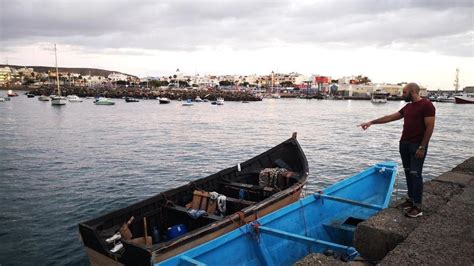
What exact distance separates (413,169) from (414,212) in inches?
31.3

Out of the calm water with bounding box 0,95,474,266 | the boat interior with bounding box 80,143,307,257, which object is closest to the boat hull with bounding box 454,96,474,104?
the calm water with bounding box 0,95,474,266

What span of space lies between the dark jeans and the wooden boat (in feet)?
11.0

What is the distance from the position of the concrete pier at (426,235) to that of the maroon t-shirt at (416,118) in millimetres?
1462

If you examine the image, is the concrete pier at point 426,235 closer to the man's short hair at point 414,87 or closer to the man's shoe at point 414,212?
the man's shoe at point 414,212

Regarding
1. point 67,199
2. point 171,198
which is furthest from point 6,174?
point 171,198

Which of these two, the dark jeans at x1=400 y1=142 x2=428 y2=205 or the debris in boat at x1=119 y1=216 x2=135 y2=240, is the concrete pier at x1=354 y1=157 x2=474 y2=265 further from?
the debris in boat at x1=119 y1=216 x2=135 y2=240

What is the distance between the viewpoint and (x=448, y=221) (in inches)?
237

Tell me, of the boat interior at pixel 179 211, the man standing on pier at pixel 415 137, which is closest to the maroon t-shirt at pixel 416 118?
the man standing on pier at pixel 415 137

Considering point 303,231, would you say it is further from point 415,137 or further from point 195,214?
point 415,137

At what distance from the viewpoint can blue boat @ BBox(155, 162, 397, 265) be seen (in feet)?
20.0

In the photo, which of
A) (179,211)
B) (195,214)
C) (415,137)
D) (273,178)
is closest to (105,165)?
(273,178)

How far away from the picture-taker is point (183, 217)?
→ 8.30 meters

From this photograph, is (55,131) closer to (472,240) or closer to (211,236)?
(211,236)

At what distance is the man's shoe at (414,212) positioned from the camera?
21.1 ft
